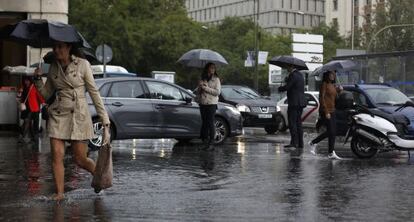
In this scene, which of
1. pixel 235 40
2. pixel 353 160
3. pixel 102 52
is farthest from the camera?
pixel 235 40

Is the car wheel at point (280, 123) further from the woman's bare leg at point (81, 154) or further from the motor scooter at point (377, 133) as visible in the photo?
the woman's bare leg at point (81, 154)

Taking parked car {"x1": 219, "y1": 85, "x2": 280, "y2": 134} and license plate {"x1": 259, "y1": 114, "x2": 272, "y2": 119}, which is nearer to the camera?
parked car {"x1": 219, "y1": 85, "x2": 280, "y2": 134}

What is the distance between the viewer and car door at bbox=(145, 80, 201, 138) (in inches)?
616

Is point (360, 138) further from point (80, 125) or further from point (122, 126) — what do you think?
point (80, 125)

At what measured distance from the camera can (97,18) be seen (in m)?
47.1

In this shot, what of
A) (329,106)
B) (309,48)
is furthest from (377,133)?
(309,48)

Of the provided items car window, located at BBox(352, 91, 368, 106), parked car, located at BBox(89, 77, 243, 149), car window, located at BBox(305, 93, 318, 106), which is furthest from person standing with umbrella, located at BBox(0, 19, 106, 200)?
car window, located at BBox(305, 93, 318, 106)

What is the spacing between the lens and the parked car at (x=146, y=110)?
1514 centimetres

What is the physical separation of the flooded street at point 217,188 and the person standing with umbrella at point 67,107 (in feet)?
1.95

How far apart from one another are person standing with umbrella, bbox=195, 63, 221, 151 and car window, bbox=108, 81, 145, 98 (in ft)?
4.27

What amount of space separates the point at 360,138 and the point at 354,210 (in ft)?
21.2

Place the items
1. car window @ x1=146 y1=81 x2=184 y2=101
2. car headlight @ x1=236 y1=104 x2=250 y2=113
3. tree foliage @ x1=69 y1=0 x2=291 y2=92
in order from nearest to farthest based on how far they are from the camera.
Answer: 1. car window @ x1=146 y1=81 x2=184 y2=101
2. car headlight @ x1=236 y1=104 x2=250 y2=113
3. tree foliage @ x1=69 y1=0 x2=291 y2=92

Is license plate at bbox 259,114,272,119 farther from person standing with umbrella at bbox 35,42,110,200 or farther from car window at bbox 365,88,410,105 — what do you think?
person standing with umbrella at bbox 35,42,110,200

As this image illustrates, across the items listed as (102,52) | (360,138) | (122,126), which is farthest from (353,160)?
(102,52)
